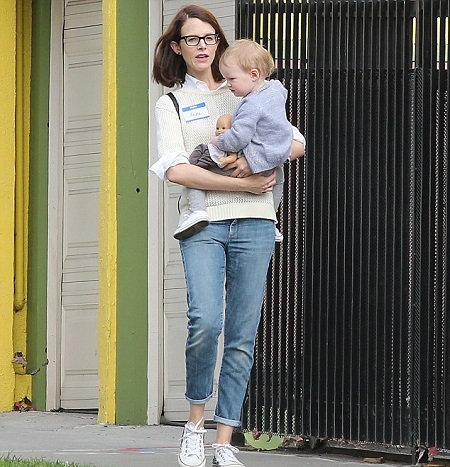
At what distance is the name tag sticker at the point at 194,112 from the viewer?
5070mm

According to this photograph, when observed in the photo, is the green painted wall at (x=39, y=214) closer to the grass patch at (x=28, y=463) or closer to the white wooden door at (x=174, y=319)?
the white wooden door at (x=174, y=319)

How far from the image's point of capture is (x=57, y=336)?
28.7 feet

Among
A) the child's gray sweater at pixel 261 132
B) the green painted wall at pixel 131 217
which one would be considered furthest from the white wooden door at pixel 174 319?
the child's gray sweater at pixel 261 132

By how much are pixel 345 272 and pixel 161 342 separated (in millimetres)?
2094

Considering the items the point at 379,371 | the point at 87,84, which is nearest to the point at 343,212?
the point at 379,371

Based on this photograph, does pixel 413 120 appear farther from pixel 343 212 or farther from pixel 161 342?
pixel 161 342

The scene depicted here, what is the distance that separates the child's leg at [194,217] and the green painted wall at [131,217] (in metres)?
2.86

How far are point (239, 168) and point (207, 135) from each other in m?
0.24

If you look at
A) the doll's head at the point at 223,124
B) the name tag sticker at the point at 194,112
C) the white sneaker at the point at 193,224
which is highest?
the name tag sticker at the point at 194,112

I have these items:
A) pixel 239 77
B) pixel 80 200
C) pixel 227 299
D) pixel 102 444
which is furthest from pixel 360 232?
pixel 80 200

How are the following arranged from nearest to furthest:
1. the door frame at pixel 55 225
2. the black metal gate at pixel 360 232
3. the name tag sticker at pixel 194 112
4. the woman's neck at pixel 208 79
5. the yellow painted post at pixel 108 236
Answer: the name tag sticker at pixel 194 112, the woman's neck at pixel 208 79, the black metal gate at pixel 360 232, the yellow painted post at pixel 108 236, the door frame at pixel 55 225

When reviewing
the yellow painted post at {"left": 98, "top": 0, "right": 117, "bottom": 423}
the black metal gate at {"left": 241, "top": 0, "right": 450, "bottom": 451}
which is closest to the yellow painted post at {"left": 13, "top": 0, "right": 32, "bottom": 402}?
the yellow painted post at {"left": 98, "top": 0, "right": 117, "bottom": 423}

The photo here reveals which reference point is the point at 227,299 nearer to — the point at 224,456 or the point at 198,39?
the point at 224,456

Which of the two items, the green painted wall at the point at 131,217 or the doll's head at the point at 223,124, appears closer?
the doll's head at the point at 223,124
